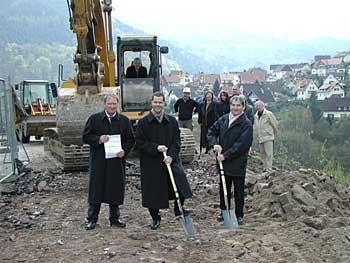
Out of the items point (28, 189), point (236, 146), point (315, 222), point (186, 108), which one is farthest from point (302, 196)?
point (186, 108)

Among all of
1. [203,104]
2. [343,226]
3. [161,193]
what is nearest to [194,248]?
[161,193]

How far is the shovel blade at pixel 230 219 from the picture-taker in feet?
25.2

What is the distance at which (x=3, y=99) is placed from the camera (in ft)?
37.1

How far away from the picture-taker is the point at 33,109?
2394cm

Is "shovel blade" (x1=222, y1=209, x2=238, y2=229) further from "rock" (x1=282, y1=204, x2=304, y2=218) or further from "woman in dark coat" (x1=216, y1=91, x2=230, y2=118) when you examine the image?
"woman in dark coat" (x1=216, y1=91, x2=230, y2=118)

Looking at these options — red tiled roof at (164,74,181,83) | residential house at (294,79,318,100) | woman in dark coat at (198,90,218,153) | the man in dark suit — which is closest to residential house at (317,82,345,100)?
residential house at (294,79,318,100)

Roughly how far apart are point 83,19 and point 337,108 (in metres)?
76.9

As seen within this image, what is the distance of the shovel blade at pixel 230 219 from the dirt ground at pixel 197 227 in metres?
0.14

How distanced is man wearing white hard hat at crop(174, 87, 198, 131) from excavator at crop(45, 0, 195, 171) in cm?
134

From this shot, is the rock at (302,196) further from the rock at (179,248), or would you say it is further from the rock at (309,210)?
the rock at (179,248)

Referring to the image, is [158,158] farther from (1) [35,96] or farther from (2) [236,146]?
(1) [35,96]

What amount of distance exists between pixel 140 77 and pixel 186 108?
69.5 inches

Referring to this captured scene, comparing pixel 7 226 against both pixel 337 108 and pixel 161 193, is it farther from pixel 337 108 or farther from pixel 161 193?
pixel 337 108

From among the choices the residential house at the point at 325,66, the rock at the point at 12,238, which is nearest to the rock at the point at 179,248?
the rock at the point at 12,238
